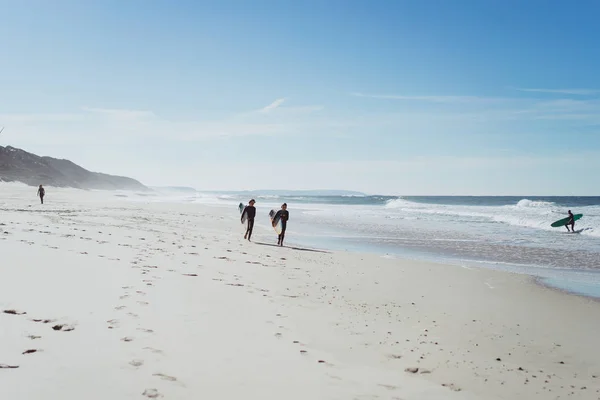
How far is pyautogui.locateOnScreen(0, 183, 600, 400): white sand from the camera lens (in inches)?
151

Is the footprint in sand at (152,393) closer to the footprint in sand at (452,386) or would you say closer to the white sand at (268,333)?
the white sand at (268,333)

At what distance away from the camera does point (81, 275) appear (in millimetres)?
7215

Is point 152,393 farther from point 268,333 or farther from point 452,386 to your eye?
point 452,386

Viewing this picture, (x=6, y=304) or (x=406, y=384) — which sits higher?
(x=6, y=304)

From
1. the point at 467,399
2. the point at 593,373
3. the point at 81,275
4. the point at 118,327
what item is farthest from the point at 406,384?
the point at 81,275

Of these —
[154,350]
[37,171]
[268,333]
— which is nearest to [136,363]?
[154,350]

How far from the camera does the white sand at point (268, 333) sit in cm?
385

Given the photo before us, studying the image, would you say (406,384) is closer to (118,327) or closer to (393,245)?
(118,327)

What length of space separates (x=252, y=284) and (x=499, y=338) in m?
4.77

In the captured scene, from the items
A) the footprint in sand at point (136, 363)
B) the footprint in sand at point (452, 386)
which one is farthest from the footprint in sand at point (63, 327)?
the footprint in sand at point (452, 386)

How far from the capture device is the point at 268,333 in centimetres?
546

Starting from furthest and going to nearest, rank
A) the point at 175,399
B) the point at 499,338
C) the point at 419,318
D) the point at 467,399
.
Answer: the point at 419,318 → the point at 499,338 → the point at 467,399 → the point at 175,399

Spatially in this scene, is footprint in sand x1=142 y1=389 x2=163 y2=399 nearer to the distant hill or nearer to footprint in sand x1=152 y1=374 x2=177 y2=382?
footprint in sand x1=152 y1=374 x2=177 y2=382

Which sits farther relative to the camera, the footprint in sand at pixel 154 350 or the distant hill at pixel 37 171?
the distant hill at pixel 37 171
